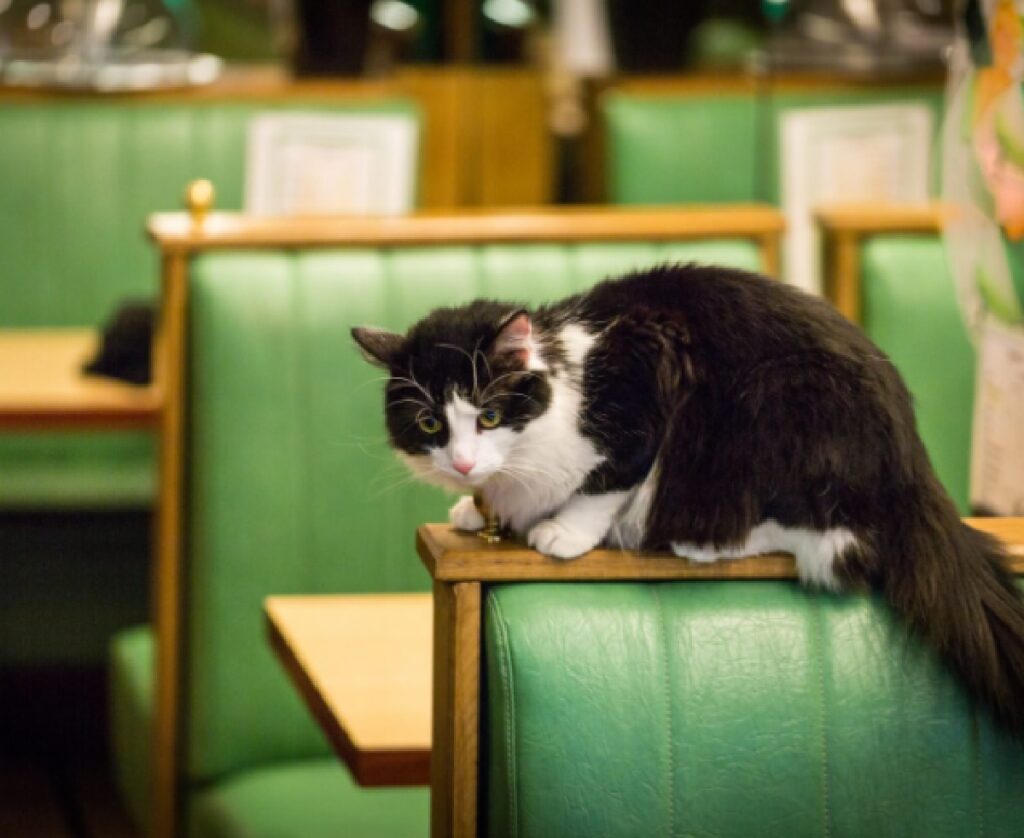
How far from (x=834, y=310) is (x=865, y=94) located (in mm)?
2626

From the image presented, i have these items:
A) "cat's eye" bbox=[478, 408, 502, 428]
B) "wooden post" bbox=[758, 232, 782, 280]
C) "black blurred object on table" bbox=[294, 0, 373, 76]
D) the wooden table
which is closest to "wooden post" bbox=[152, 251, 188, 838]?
the wooden table

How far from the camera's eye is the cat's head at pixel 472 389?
3.92ft

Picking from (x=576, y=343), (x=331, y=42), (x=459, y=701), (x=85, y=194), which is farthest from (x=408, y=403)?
(x=331, y=42)

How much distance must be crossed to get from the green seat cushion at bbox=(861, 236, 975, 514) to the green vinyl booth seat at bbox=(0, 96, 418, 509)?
1864mm

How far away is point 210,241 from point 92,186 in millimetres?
1711

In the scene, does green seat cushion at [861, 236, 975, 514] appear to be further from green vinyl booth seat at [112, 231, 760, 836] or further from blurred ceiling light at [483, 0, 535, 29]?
blurred ceiling light at [483, 0, 535, 29]

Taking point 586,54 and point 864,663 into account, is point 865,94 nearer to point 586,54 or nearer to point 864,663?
point 586,54

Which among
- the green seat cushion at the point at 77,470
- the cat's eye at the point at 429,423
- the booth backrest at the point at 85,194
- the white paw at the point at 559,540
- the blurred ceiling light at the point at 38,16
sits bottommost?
the green seat cushion at the point at 77,470

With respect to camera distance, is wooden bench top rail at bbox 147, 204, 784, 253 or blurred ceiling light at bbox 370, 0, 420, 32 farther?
blurred ceiling light at bbox 370, 0, 420, 32

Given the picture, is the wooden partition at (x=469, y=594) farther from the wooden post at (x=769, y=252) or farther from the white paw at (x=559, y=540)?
the wooden post at (x=769, y=252)

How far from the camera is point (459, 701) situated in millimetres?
1078

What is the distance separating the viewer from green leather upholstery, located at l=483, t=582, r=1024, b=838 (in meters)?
1.05

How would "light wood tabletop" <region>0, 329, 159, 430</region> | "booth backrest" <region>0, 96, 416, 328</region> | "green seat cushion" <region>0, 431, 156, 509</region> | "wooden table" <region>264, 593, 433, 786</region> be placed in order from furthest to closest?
"booth backrest" <region>0, 96, 416, 328</region> < "green seat cushion" <region>0, 431, 156, 509</region> < "light wood tabletop" <region>0, 329, 159, 430</region> < "wooden table" <region>264, 593, 433, 786</region>

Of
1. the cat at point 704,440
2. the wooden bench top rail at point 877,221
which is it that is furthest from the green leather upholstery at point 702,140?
the cat at point 704,440
